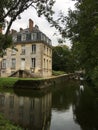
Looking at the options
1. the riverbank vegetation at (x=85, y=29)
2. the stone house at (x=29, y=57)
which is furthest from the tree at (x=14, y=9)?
the stone house at (x=29, y=57)

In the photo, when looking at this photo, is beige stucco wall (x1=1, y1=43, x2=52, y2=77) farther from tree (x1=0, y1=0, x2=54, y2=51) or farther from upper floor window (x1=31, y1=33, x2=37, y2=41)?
tree (x1=0, y1=0, x2=54, y2=51)

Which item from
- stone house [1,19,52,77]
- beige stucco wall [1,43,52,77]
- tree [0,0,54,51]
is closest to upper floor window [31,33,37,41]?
stone house [1,19,52,77]

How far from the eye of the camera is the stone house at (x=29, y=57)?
38062mm

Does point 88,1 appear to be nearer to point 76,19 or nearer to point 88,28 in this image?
point 88,28

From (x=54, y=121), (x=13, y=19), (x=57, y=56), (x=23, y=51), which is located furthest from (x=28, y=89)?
(x=57, y=56)

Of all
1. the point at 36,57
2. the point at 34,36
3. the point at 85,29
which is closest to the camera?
the point at 85,29

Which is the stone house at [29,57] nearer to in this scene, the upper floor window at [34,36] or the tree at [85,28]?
the upper floor window at [34,36]

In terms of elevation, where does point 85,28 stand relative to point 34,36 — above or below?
below

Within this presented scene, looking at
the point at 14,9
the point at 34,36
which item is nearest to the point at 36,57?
the point at 34,36

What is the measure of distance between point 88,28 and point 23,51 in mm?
32359

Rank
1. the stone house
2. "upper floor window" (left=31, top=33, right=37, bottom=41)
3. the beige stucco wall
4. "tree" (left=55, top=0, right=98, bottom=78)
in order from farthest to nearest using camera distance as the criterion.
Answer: "upper floor window" (left=31, top=33, right=37, bottom=41) → the stone house → the beige stucco wall → "tree" (left=55, top=0, right=98, bottom=78)

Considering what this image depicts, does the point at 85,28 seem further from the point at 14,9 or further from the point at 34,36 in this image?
the point at 34,36

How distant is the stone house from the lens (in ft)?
125

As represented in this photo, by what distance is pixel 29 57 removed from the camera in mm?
39188
